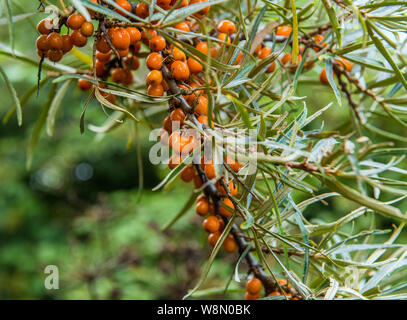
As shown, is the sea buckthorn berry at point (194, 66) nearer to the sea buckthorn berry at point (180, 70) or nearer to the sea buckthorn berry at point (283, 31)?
the sea buckthorn berry at point (180, 70)

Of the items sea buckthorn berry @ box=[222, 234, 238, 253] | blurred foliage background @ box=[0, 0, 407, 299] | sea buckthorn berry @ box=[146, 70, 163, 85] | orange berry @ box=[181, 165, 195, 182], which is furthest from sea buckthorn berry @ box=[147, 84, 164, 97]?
blurred foliage background @ box=[0, 0, 407, 299]

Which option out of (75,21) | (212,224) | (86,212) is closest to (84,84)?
(75,21)

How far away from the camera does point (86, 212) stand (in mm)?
1504

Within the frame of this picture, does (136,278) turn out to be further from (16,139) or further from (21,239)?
(16,139)

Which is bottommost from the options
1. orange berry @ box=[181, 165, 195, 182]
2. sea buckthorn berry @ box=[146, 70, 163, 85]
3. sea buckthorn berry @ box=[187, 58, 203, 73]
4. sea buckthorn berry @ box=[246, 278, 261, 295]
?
sea buckthorn berry @ box=[246, 278, 261, 295]

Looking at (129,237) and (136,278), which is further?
A: (129,237)

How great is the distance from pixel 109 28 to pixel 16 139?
Answer: 2.83m

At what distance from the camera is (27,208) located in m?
2.62

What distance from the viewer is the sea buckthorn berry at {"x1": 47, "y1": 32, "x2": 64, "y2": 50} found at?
1.16 feet

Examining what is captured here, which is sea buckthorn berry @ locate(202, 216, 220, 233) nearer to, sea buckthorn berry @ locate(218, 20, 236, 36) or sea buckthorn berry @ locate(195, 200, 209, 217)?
sea buckthorn berry @ locate(195, 200, 209, 217)

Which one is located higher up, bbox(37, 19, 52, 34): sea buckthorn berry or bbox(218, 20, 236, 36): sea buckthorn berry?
bbox(218, 20, 236, 36): sea buckthorn berry

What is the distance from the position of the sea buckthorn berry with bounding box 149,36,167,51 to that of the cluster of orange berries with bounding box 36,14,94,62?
0.19 feet

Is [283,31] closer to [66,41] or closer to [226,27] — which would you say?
[226,27]
